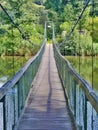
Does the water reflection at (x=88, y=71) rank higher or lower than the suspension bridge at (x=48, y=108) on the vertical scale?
lower

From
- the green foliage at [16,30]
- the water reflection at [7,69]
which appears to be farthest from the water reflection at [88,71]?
the green foliage at [16,30]

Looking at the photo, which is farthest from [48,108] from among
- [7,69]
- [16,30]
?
[16,30]

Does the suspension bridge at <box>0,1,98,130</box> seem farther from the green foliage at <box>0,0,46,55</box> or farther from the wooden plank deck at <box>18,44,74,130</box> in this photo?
the green foliage at <box>0,0,46,55</box>

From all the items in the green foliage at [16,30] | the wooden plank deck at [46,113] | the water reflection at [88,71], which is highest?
the green foliage at [16,30]

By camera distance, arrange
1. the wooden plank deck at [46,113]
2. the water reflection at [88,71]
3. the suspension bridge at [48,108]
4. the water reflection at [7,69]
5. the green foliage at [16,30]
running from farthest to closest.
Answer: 1. the green foliage at [16,30]
2. the water reflection at [7,69]
3. the water reflection at [88,71]
4. the wooden plank deck at [46,113]
5. the suspension bridge at [48,108]

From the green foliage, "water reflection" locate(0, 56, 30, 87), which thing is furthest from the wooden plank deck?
Result: the green foliage

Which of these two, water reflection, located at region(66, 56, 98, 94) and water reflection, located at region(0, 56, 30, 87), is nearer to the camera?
water reflection, located at region(66, 56, 98, 94)

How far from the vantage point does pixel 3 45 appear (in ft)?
134

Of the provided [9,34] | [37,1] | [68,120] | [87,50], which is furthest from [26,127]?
[37,1]

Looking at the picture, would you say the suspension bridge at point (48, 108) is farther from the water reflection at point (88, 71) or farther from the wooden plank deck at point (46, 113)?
the water reflection at point (88, 71)

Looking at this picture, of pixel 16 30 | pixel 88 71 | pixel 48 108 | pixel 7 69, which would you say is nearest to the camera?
pixel 48 108

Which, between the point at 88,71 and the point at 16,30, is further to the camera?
the point at 16,30

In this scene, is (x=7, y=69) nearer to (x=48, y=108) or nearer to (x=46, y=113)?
(x=48, y=108)

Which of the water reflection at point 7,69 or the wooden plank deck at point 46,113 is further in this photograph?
the water reflection at point 7,69
